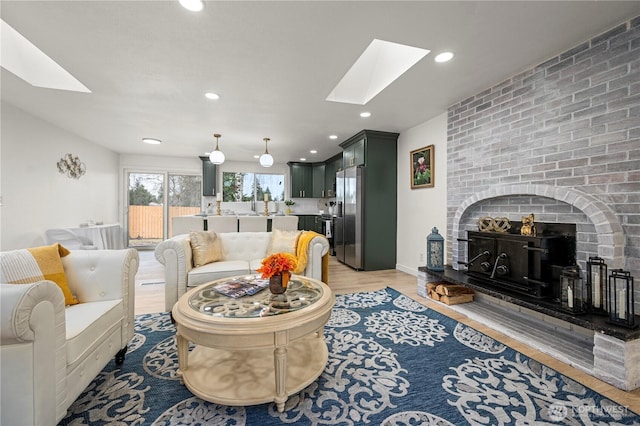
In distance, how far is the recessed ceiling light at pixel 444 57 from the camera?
7.73 ft

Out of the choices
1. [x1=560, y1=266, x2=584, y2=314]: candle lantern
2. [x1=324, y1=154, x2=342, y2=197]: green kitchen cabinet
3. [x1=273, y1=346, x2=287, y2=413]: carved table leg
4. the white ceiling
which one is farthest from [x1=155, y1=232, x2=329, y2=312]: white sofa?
[x1=324, y1=154, x2=342, y2=197]: green kitchen cabinet

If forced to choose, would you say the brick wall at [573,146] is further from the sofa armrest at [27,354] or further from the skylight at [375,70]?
the sofa armrest at [27,354]

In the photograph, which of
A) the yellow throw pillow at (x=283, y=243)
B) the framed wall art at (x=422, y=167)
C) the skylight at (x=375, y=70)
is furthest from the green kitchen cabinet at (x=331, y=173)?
the yellow throw pillow at (x=283, y=243)

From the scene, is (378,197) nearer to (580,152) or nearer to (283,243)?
(283,243)

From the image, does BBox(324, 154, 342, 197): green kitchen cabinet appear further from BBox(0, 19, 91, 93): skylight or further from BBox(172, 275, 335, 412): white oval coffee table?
BBox(172, 275, 335, 412): white oval coffee table

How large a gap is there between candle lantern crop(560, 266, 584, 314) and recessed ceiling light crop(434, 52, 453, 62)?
6.58 ft

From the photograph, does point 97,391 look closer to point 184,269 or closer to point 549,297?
point 184,269

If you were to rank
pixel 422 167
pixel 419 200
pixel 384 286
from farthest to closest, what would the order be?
1. pixel 419 200
2. pixel 422 167
3. pixel 384 286

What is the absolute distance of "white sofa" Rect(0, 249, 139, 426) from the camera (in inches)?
39.7

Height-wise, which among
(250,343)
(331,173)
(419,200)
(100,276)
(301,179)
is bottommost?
(250,343)

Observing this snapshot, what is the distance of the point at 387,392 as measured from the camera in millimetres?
1565

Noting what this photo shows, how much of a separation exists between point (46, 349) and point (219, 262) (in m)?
2.08

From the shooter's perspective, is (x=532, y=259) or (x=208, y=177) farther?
(x=208, y=177)

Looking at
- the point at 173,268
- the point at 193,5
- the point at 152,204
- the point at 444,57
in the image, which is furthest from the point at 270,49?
the point at 152,204
